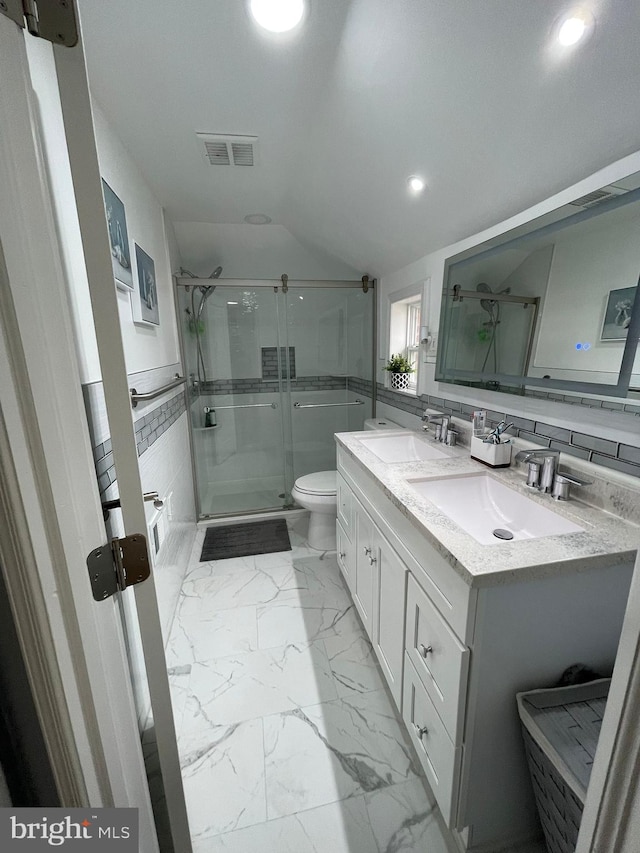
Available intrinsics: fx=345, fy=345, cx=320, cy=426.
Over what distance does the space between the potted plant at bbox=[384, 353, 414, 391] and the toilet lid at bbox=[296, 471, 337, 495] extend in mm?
794

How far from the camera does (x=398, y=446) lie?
6.13ft

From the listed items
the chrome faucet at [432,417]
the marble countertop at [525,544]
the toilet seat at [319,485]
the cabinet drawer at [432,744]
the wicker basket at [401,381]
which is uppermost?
the wicker basket at [401,381]

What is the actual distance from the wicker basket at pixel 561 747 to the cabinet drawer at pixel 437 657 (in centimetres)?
16

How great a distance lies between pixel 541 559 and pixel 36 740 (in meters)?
1.00

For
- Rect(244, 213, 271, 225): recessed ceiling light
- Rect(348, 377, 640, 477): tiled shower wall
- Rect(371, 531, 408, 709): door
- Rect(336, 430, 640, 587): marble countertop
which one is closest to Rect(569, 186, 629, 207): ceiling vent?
Rect(348, 377, 640, 477): tiled shower wall

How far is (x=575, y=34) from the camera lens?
0.81 metres

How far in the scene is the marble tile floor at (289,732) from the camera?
1016 mm

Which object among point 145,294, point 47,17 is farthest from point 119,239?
point 47,17

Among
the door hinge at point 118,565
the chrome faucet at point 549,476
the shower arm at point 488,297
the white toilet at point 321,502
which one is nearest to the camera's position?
the door hinge at point 118,565

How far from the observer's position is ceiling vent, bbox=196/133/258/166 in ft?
5.04

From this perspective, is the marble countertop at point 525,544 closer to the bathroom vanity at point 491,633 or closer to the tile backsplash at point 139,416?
the bathroom vanity at point 491,633

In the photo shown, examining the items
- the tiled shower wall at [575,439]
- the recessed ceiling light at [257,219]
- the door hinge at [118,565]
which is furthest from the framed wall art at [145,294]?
the tiled shower wall at [575,439]

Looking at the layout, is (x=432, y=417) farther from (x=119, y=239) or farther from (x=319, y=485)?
(x=119, y=239)

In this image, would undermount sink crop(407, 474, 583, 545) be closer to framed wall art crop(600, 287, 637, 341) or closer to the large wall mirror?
the large wall mirror
